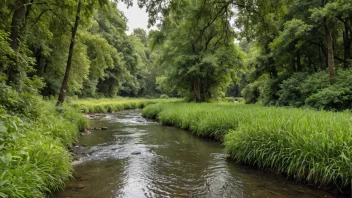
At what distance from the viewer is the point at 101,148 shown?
8555mm

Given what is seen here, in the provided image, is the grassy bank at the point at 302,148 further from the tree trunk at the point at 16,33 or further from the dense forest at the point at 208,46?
the tree trunk at the point at 16,33

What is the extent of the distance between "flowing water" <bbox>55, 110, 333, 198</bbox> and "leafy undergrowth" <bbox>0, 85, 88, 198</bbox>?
0.51 meters

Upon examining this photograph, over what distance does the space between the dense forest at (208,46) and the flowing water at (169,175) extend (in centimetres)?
320

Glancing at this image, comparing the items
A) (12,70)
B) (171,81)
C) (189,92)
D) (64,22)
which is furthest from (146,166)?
(189,92)

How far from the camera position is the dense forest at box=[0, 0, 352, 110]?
326 inches

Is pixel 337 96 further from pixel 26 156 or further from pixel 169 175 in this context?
pixel 26 156

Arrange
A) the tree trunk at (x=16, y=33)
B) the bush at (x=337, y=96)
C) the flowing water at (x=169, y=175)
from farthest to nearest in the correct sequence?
1. the bush at (x=337, y=96)
2. the tree trunk at (x=16, y=33)
3. the flowing water at (x=169, y=175)

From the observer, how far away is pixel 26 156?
4.04 metres

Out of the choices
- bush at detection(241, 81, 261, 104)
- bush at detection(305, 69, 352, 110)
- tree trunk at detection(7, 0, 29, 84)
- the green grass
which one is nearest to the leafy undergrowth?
the green grass

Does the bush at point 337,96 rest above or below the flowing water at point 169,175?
above

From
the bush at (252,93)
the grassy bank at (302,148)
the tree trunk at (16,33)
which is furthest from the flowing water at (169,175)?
the bush at (252,93)

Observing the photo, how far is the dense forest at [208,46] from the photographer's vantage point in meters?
8.28

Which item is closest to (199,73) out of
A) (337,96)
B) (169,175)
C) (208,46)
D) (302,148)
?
(208,46)

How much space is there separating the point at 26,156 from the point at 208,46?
21647 millimetres
